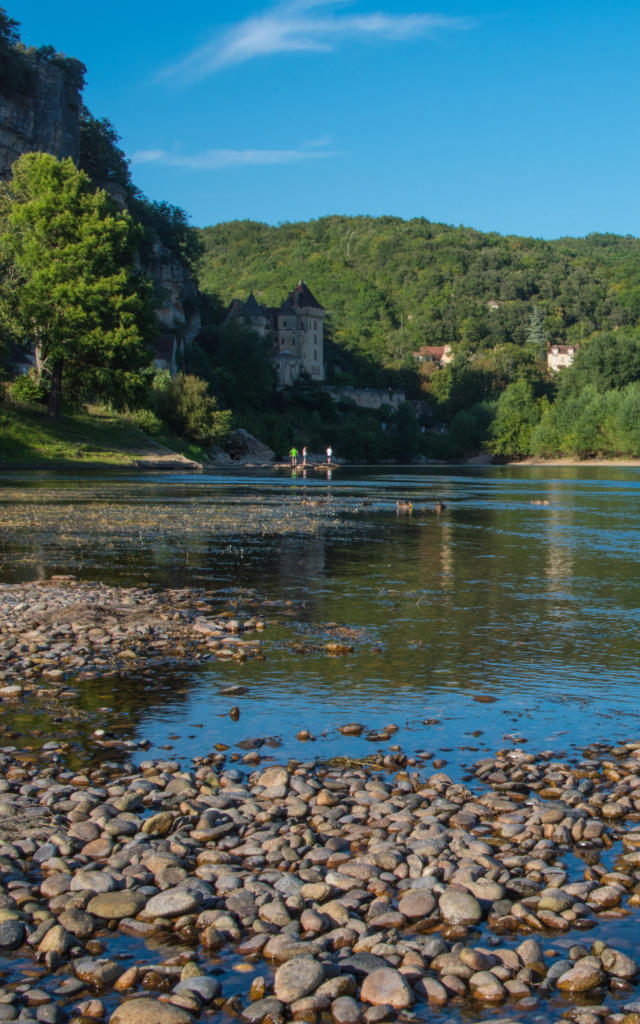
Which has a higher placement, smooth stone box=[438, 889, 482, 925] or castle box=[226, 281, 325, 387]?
castle box=[226, 281, 325, 387]

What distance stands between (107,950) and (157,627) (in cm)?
843

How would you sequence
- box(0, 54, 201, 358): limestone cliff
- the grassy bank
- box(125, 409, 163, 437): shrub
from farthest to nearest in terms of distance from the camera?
box(0, 54, 201, 358): limestone cliff < box(125, 409, 163, 437): shrub < the grassy bank

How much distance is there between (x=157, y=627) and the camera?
1372cm

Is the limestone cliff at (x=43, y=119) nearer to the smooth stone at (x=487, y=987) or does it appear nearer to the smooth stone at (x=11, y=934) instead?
the smooth stone at (x=11, y=934)

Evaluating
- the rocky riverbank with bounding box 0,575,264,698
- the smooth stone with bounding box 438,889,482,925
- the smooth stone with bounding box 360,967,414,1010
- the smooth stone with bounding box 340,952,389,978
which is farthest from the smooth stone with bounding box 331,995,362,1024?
the rocky riverbank with bounding box 0,575,264,698

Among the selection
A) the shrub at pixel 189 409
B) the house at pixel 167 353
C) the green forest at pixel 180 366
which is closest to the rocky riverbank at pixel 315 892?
the green forest at pixel 180 366

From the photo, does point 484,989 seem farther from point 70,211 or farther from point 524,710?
point 70,211

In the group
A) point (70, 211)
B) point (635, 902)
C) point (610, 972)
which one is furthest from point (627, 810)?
point (70, 211)

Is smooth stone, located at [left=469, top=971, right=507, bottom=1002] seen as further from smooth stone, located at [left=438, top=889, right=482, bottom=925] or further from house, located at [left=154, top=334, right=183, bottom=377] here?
house, located at [left=154, top=334, right=183, bottom=377]

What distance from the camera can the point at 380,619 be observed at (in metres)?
15.3

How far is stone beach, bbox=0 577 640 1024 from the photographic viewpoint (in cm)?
500

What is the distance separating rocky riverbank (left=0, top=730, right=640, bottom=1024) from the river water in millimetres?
1048

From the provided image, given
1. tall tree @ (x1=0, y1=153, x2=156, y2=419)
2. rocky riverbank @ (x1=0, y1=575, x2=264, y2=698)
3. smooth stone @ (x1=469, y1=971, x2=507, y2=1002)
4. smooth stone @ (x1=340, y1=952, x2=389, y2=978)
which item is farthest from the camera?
tall tree @ (x1=0, y1=153, x2=156, y2=419)

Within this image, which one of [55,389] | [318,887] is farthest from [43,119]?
[318,887]
